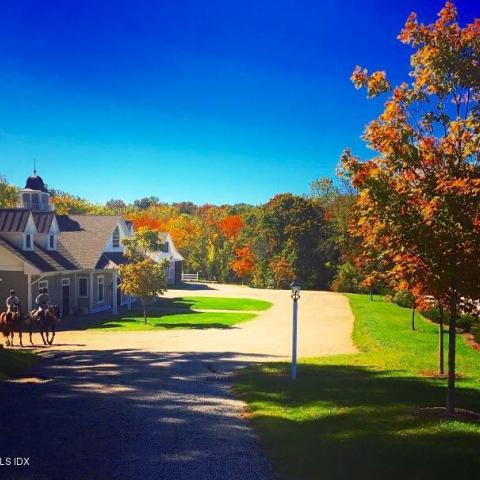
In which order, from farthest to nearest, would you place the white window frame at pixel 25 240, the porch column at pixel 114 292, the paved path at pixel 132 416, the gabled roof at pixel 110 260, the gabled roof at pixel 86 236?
1. the gabled roof at pixel 110 260
2. the gabled roof at pixel 86 236
3. the porch column at pixel 114 292
4. the white window frame at pixel 25 240
5. the paved path at pixel 132 416

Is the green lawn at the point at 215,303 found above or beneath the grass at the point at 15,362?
beneath

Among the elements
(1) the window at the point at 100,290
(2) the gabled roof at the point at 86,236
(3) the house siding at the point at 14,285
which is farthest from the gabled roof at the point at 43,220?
(1) the window at the point at 100,290

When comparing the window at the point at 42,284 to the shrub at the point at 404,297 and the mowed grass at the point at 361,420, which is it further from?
the shrub at the point at 404,297

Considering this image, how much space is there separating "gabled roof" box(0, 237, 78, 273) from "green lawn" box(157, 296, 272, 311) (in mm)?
9457

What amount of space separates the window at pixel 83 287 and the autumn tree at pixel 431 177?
28.8 m

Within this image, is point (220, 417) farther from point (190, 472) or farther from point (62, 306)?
point (62, 306)

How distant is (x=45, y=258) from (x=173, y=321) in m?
9.30

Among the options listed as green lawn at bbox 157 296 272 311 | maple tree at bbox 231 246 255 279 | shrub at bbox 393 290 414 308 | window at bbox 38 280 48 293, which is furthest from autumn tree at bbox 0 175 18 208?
shrub at bbox 393 290 414 308

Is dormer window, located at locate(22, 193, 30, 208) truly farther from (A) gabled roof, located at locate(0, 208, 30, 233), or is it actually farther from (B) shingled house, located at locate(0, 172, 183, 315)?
(A) gabled roof, located at locate(0, 208, 30, 233)

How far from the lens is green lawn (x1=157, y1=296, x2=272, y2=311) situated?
4166 cm

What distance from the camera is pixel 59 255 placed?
35.5 meters

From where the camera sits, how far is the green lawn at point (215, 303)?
41656 mm

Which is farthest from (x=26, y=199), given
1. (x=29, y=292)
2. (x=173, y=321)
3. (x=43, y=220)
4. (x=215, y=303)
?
(x=173, y=321)

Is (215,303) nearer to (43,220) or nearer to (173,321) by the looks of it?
(173,321)
